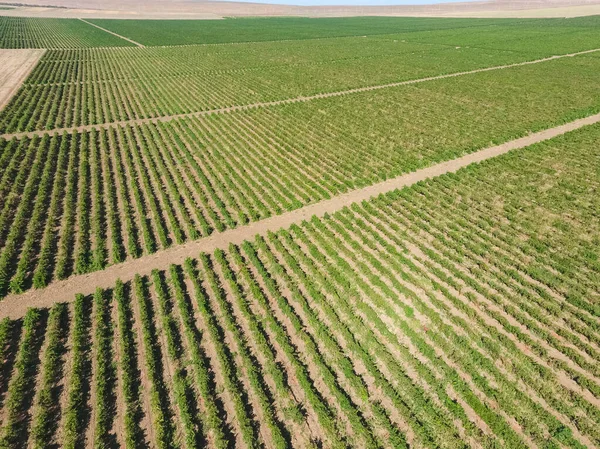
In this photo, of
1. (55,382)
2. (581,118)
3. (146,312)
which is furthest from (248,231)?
(581,118)

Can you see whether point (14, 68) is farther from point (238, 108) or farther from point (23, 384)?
point (23, 384)

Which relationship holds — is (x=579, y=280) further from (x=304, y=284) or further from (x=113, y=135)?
(x=113, y=135)

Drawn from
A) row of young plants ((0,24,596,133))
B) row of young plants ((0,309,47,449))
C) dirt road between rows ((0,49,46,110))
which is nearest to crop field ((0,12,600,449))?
row of young plants ((0,309,47,449))

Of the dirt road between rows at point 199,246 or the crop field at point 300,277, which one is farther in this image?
the dirt road between rows at point 199,246

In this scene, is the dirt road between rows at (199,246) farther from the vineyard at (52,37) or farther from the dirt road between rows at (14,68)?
the vineyard at (52,37)

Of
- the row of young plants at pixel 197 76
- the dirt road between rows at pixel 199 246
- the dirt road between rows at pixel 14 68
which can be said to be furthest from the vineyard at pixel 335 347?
the dirt road between rows at pixel 14 68
